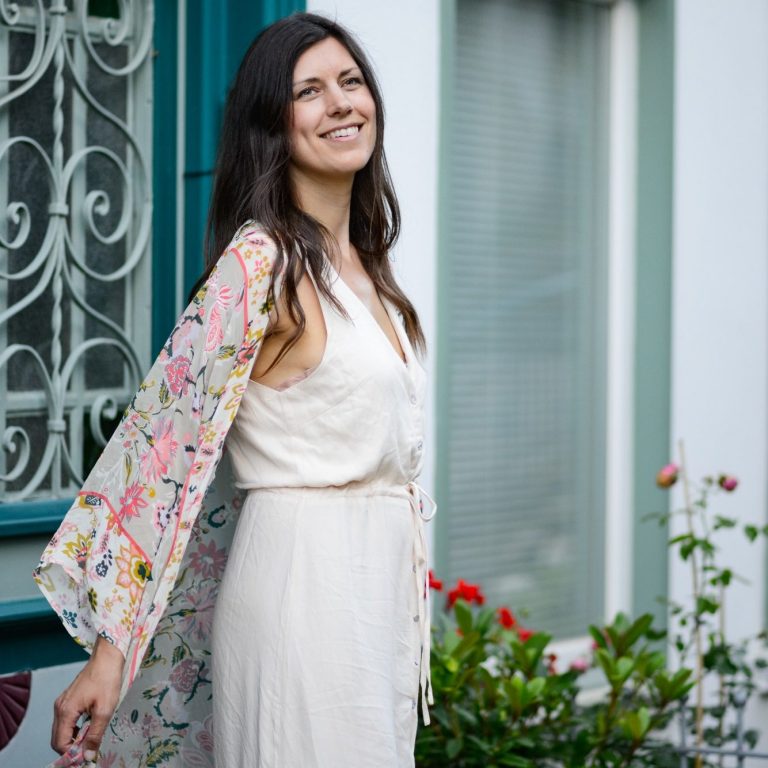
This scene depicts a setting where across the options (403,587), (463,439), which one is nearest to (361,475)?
(403,587)

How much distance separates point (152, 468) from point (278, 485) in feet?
0.64

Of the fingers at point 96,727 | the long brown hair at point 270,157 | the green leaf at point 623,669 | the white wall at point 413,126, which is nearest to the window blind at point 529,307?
the white wall at point 413,126

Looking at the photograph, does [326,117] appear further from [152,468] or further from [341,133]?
[152,468]

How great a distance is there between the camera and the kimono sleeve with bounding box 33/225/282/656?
178cm

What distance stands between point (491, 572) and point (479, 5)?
70.7 inches

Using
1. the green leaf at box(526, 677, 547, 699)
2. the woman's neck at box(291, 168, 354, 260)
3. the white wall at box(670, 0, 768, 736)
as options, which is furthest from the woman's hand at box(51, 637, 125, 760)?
the white wall at box(670, 0, 768, 736)

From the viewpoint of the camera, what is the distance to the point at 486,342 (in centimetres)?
381

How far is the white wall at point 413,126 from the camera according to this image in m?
3.09

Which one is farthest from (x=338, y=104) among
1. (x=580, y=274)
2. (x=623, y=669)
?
(x=580, y=274)

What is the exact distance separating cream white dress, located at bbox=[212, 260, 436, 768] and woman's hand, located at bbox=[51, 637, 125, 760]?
0.20 m

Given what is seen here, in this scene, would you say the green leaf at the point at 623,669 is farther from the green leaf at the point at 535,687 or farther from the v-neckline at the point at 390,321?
the v-neckline at the point at 390,321

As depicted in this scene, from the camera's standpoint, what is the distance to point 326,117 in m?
1.96

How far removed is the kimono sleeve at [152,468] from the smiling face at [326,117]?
19 centimetres

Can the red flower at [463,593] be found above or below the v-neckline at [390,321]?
below
